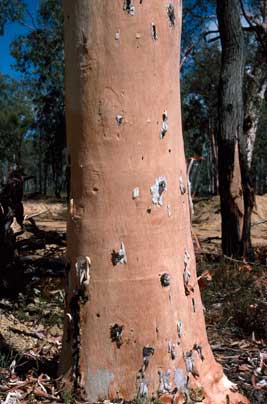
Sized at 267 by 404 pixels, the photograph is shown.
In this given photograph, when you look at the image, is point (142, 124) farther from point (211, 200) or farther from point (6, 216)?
point (211, 200)

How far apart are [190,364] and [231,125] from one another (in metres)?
4.25

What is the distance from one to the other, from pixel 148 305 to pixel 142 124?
2.20ft

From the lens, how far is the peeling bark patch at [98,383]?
203 centimetres

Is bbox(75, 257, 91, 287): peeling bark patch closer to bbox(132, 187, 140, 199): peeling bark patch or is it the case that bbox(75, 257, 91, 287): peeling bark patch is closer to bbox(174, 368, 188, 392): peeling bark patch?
bbox(132, 187, 140, 199): peeling bark patch

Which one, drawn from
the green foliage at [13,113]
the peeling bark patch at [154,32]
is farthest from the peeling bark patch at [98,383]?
the green foliage at [13,113]

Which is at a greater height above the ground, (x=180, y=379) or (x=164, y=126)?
(x=164, y=126)

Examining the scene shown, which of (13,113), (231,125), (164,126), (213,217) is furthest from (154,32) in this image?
(13,113)

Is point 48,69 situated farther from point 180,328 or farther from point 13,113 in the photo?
point 180,328

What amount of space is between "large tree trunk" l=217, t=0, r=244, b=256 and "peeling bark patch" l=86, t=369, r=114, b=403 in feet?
13.6

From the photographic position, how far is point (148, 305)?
2.02 metres

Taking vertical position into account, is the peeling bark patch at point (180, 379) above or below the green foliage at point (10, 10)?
below

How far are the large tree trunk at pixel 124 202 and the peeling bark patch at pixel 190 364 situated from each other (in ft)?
0.07

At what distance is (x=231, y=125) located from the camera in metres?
6.02

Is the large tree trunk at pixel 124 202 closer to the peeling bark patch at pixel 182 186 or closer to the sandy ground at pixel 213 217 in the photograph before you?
the peeling bark patch at pixel 182 186
